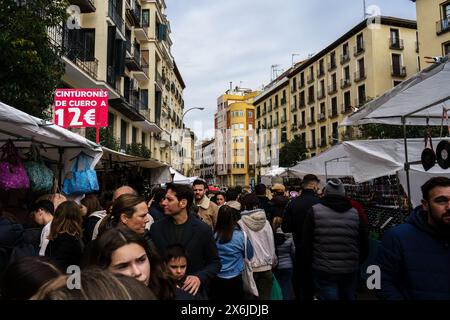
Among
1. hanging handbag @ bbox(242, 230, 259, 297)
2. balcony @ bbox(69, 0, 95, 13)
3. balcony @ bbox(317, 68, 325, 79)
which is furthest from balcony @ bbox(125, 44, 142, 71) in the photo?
balcony @ bbox(317, 68, 325, 79)

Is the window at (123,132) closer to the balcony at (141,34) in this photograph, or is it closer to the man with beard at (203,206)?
the balcony at (141,34)

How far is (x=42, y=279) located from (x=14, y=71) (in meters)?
5.97

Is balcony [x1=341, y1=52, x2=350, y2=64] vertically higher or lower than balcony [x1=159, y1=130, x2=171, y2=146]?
higher

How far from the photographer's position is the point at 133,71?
2433cm

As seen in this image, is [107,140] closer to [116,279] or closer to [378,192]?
[378,192]

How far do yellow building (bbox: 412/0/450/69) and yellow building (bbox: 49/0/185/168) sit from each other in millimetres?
21048

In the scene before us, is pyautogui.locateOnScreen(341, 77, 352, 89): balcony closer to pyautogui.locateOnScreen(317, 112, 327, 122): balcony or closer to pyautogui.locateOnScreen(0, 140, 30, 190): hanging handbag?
pyautogui.locateOnScreen(317, 112, 327, 122): balcony

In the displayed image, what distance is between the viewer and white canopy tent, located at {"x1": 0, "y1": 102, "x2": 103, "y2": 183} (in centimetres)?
353

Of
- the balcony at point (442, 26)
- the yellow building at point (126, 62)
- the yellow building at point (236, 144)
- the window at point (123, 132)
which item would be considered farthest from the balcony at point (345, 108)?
the window at point (123, 132)

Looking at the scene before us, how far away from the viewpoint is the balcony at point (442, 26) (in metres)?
24.7

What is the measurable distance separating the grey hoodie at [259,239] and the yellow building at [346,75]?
28925 millimetres

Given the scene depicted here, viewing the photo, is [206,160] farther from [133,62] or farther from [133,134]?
[133,62]

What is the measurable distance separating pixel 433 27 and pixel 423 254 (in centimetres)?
2950

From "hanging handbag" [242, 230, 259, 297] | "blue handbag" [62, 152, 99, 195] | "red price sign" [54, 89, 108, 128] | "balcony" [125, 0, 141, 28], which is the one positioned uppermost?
"balcony" [125, 0, 141, 28]
